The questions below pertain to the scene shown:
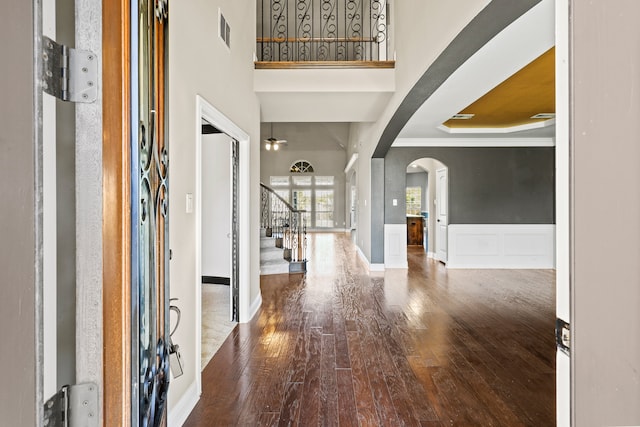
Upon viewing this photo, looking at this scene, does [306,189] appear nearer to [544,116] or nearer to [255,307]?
[544,116]

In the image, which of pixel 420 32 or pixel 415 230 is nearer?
pixel 420 32

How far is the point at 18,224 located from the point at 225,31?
2748 mm

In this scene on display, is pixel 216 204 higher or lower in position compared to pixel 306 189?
lower

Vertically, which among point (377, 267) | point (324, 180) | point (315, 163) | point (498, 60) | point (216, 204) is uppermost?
point (315, 163)

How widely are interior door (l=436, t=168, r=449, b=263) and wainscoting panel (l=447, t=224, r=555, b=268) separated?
1.04 ft

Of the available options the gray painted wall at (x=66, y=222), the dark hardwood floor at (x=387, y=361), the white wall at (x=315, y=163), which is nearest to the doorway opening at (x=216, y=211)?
the dark hardwood floor at (x=387, y=361)

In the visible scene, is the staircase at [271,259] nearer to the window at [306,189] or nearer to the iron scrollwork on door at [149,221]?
the iron scrollwork on door at [149,221]

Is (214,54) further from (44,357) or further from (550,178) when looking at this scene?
(550,178)

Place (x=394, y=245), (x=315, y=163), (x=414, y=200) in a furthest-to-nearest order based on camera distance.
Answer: (x=315, y=163) < (x=414, y=200) < (x=394, y=245)

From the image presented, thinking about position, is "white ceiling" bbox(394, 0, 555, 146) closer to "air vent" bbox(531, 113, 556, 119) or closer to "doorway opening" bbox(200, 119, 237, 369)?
"air vent" bbox(531, 113, 556, 119)

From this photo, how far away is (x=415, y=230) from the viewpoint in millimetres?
10555

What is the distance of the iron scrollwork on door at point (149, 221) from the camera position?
850 mm

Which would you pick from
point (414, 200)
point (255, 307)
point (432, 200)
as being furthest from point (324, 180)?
point (255, 307)

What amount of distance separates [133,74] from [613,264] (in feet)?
3.67
